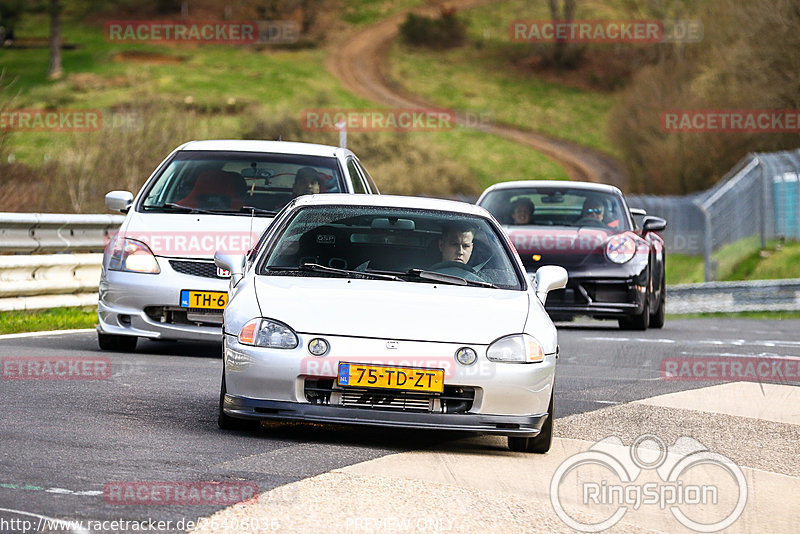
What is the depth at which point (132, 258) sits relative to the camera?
10.9m

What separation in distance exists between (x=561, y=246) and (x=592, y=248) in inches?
14.0

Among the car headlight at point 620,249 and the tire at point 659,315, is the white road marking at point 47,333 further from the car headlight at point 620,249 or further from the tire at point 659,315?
the tire at point 659,315

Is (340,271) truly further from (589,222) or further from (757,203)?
(757,203)

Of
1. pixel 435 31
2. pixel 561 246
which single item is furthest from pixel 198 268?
pixel 435 31

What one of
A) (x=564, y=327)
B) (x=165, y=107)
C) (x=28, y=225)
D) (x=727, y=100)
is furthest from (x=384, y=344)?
(x=727, y=100)

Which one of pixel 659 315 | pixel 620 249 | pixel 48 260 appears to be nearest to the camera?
pixel 48 260

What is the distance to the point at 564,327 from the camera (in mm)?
17344

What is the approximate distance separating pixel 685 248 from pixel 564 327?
74.9 feet
